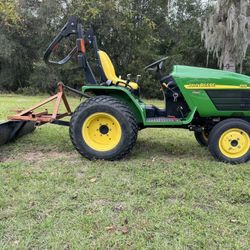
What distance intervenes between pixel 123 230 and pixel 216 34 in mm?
12329

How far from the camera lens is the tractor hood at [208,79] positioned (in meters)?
4.06

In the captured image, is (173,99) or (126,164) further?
(173,99)

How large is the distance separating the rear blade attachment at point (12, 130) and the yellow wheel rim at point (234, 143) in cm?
288

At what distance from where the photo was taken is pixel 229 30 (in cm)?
1298

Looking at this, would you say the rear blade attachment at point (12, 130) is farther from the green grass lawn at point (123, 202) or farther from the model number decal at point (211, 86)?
the model number decal at point (211, 86)

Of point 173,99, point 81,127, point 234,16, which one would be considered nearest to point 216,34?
point 234,16

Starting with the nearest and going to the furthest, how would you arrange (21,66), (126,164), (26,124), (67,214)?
1. (67,214)
2. (126,164)
3. (26,124)
4. (21,66)

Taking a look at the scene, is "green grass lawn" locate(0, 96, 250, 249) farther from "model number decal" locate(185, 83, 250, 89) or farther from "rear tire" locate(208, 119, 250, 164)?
"model number decal" locate(185, 83, 250, 89)

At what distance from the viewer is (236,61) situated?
1388cm

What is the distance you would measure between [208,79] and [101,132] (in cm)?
150

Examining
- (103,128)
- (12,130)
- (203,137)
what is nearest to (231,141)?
(203,137)

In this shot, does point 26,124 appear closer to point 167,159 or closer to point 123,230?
point 167,159

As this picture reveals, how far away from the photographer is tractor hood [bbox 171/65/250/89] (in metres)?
4.06

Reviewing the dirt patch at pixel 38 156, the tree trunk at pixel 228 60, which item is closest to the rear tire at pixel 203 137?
the dirt patch at pixel 38 156
